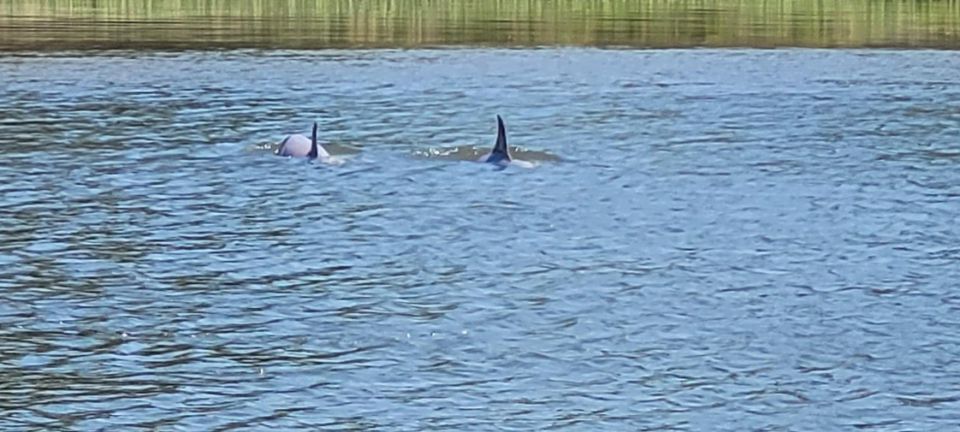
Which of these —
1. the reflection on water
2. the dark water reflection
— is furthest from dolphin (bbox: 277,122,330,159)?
the reflection on water

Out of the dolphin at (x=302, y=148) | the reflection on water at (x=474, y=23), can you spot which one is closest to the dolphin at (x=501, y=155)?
the dolphin at (x=302, y=148)

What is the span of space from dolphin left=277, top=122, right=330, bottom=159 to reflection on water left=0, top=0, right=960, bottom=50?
100ft

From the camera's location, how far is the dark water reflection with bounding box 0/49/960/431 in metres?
18.5

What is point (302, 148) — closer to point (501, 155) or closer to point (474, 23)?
point (501, 155)

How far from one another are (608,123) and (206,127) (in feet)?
31.7

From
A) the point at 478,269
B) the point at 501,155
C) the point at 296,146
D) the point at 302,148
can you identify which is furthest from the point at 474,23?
the point at 478,269

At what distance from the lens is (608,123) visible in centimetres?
4641

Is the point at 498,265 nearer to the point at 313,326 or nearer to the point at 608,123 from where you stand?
the point at 313,326

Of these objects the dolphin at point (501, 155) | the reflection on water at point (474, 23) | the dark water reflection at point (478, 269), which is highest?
the reflection on water at point (474, 23)

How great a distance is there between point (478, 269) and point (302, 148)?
13674 millimetres

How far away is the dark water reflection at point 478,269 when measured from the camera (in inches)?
728

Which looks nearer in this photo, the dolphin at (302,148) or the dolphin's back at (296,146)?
the dolphin at (302,148)

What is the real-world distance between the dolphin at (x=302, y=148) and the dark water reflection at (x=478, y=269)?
20.2 inches

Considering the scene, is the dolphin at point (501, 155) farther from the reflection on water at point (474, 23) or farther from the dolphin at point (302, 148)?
the reflection on water at point (474, 23)
